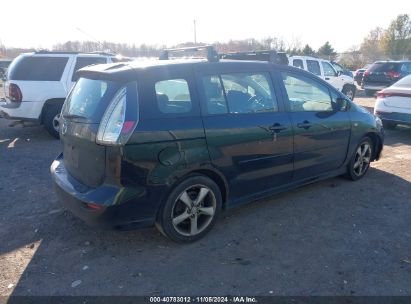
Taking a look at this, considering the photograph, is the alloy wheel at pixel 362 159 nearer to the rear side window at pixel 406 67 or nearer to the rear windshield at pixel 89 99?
the rear windshield at pixel 89 99

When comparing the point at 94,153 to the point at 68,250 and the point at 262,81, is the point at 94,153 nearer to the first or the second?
the point at 68,250

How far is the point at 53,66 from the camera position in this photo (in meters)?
7.79

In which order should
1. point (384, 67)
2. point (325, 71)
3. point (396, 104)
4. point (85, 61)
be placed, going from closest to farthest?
1. point (396, 104)
2. point (85, 61)
3. point (325, 71)
4. point (384, 67)

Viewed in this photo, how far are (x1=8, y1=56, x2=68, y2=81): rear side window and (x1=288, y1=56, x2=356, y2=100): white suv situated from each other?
25.9ft

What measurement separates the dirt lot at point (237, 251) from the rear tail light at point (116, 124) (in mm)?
1114

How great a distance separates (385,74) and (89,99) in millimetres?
16125

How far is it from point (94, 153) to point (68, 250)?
101 centimetres

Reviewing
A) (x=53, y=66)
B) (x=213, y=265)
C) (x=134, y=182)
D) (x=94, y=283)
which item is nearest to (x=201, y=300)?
(x=213, y=265)

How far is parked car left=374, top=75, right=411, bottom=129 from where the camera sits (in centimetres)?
759

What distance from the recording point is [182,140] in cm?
323

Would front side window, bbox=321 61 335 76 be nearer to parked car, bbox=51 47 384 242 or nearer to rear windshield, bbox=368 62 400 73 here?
rear windshield, bbox=368 62 400 73

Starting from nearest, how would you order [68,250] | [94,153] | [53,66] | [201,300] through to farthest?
1. [201,300]
2. [94,153]
3. [68,250]
4. [53,66]

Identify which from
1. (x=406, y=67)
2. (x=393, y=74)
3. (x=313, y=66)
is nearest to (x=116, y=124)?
(x=313, y=66)

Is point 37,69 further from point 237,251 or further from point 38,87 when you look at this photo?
point 237,251
